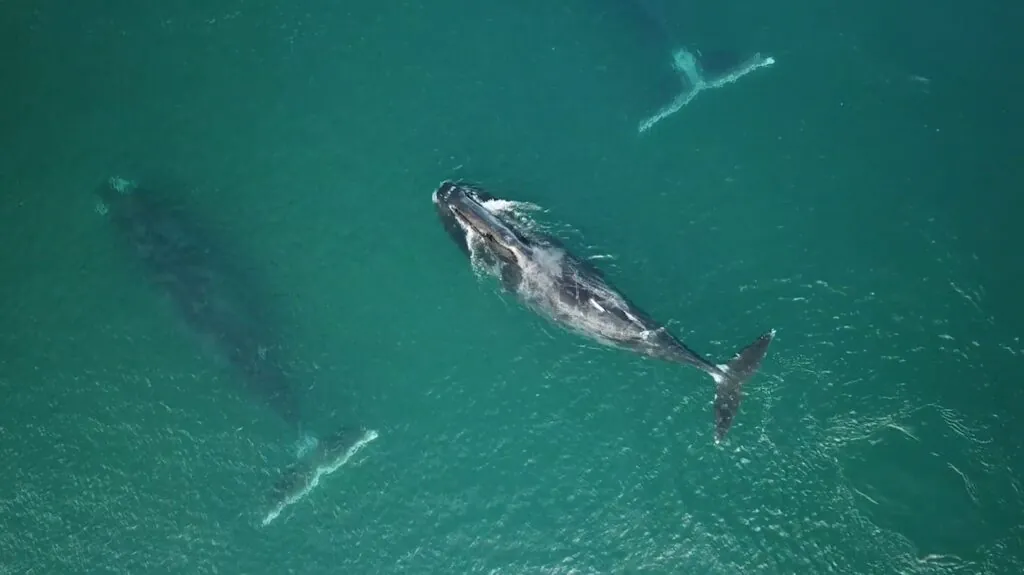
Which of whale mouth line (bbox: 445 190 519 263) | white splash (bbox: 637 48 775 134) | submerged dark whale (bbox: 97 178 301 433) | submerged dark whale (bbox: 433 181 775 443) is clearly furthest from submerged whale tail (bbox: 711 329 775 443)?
submerged dark whale (bbox: 97 178 301 433)

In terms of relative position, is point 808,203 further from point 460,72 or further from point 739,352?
point 460,72

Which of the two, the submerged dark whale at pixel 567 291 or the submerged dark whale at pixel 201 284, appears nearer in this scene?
the submerged dark whale at pixel 567 291

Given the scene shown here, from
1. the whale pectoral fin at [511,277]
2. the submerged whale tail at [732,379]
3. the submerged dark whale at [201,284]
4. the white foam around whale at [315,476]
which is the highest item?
the submerged dark whale at [201,284]

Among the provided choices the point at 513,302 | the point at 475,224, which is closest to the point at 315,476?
the point at 513,302

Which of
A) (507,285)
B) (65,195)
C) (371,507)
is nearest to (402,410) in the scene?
(371,507)

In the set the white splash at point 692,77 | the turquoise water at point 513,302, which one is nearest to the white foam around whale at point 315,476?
the turquoise water at point 513,302

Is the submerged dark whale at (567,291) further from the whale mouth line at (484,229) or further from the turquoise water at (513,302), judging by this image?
the turquoise water at (513,302)

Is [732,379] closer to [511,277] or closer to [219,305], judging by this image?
[511,277]

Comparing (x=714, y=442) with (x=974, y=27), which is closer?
(x=714, y=442)

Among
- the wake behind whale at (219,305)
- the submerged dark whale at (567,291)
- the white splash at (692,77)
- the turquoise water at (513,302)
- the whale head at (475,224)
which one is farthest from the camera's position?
the white splash at (692,77)
